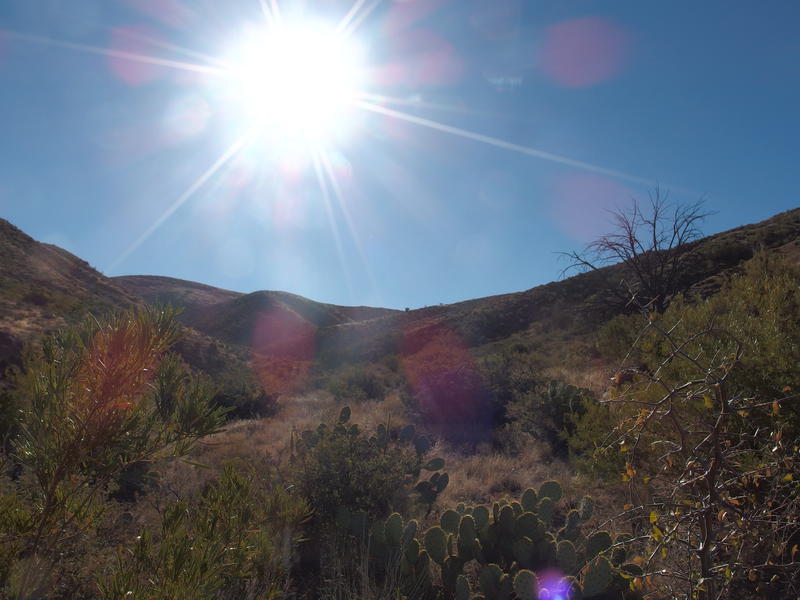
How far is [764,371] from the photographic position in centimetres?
415

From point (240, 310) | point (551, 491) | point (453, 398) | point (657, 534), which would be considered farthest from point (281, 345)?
point (657, 534)

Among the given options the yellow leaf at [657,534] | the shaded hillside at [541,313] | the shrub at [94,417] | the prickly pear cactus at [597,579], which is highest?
the shaded hillside at [541,313]

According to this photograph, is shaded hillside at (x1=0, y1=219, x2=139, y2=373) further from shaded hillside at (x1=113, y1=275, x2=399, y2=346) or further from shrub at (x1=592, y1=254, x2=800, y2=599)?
shrub at (x1=592, y1=254, x2=800, y2=599)

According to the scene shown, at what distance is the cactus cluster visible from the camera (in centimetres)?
368

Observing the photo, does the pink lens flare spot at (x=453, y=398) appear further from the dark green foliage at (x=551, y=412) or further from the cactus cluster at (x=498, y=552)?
the cactus cluster at (x=498, y=552)

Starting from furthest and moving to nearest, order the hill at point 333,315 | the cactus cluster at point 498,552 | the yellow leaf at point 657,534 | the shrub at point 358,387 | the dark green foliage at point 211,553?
the hill at point 333,315
the shrub at point 358,387
the cactus cluster at point 498,552
the dark green foliage at point 211,553
the yellow leaf at point 657,534

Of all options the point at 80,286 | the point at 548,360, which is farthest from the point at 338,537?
the point at 80,286

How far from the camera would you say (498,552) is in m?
4.25

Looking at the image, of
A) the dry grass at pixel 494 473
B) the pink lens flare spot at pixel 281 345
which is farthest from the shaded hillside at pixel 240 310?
the dry grass at pixel 494 473

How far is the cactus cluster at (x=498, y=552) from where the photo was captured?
3.68m

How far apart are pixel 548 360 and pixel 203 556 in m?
17.4

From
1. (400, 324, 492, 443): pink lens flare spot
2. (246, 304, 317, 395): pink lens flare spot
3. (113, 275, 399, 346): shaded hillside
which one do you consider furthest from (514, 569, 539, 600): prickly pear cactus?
(113, 275, 399, 346): shaded hillside

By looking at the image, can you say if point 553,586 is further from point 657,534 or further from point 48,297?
point 48,297

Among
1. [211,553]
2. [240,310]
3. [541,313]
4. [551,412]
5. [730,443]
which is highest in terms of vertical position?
[240,310]
